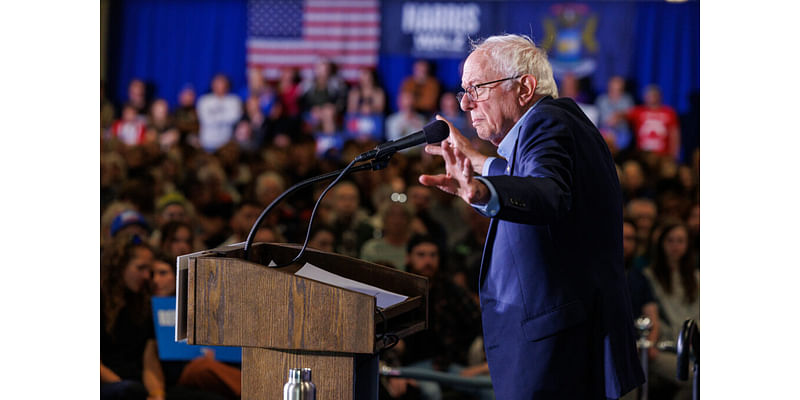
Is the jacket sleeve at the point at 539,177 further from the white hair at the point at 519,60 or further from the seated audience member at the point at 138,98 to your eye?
the seated audience member at the point at 138,98

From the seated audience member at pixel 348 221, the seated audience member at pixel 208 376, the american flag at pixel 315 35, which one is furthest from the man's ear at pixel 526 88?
the american flag at pixel 315 35

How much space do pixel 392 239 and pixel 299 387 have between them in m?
3.23

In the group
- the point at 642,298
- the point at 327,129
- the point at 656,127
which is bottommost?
the point at 642,298

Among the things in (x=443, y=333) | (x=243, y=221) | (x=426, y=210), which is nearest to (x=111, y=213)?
(x=243, y=221)

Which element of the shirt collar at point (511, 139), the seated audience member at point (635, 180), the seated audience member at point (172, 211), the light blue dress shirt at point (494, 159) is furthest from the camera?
the seated audience member at point (635, 180)

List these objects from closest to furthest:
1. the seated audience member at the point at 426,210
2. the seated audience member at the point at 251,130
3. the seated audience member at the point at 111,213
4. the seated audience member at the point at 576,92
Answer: the seated audience member at the point at 111,213 → the seated audience member at the point at 426,210 → the seated audience member at the point at 251,130 → the seated audience member at the point at 576,92

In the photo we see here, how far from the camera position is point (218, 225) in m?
4.99

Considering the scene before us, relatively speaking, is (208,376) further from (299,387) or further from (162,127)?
(162,127)

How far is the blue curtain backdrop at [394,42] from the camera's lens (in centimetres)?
945

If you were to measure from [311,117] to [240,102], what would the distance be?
→ 866 millimetres

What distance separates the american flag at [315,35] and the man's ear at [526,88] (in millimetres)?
7872

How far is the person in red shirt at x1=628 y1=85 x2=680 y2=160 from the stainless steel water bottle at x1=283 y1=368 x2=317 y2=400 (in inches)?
298

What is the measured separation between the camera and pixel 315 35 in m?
9.66

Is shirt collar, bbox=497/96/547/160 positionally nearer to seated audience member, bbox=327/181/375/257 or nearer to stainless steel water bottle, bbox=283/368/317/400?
stainless steel water bottle, bbox=283/368/317/400
